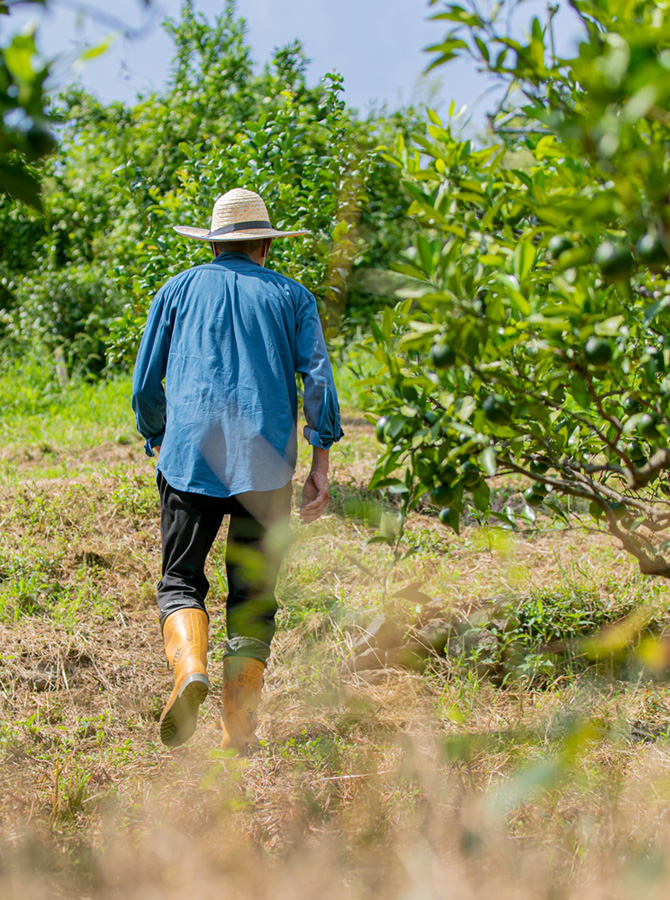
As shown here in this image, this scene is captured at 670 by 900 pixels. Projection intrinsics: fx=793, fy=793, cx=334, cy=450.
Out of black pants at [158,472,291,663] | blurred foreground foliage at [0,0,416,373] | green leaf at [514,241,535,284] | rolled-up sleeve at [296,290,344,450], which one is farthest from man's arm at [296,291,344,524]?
blurred foreground foliage at [0,0,416,373]

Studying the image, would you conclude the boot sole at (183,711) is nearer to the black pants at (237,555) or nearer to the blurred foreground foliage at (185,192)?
the black pants at (237,555)

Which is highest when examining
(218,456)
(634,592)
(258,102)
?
(258,102)

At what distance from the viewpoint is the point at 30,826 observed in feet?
7.34

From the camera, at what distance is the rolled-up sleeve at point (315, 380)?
9.20 feet

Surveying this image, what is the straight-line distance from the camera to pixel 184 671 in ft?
8.04

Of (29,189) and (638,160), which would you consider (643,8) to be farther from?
(29,189)

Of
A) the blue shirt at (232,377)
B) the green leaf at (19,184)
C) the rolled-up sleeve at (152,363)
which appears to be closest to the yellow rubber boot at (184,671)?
the blue shirt at (232,377)

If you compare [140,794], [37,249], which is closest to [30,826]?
[140,794]

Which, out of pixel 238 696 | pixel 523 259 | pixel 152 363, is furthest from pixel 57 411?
pixel 523 259

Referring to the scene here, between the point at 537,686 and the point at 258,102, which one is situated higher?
the point at 258,102

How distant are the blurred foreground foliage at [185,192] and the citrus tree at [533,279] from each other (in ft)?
8.51

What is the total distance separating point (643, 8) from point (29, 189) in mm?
1127

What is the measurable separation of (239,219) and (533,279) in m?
1.44

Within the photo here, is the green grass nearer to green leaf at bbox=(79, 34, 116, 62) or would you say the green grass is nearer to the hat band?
the hat band
